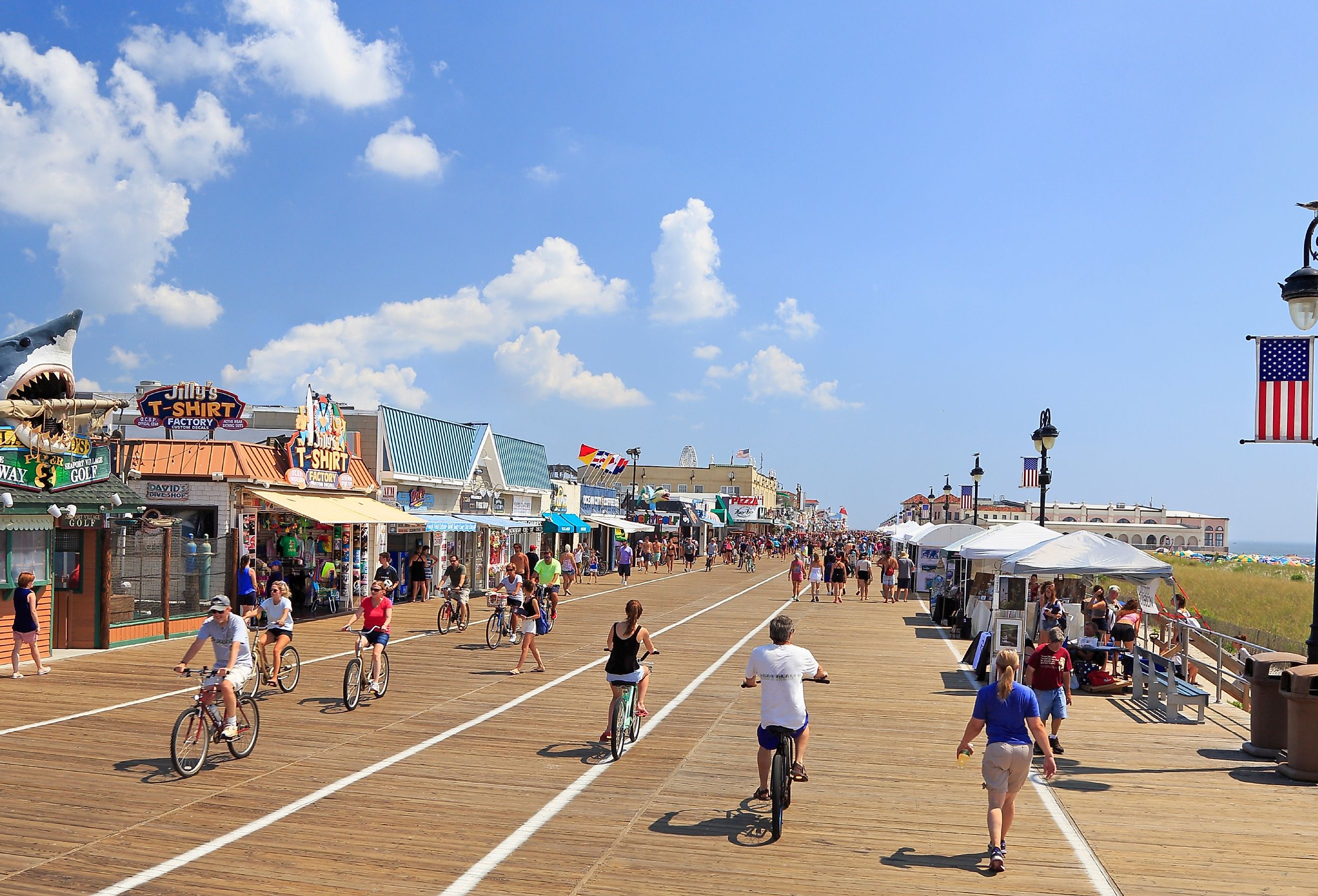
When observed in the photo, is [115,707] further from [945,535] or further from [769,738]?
[945,535]

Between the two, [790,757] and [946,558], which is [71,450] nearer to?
[790,757]

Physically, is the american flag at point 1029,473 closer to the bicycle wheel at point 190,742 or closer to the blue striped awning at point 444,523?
the blue striped awning at point 444,523

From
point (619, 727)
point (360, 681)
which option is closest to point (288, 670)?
point (360, 681)

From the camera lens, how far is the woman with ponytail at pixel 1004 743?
7.19 metres

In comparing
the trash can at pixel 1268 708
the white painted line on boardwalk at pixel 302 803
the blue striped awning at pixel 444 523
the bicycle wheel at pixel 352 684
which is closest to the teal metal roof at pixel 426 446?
A: the blue striped awning at pixel 444 523

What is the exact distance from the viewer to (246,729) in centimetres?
1055

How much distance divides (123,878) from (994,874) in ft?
19.1

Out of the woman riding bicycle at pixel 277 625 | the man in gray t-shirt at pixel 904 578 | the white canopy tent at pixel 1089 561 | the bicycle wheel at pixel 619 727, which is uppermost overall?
the white canopy tent at pixel 1089 561

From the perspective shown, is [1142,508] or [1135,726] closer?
[1135,726]

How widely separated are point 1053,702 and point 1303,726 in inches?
90.7

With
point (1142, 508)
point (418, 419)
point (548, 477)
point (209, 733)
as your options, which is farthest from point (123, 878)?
point (1142, 508)

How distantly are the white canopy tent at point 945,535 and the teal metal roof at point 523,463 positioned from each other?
52.4 ft

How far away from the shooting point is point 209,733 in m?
9.82

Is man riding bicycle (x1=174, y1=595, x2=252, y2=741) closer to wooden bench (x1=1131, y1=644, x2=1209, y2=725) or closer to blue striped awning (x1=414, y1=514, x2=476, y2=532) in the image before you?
wooden bench (x1=1131, y1=644, x2=1209, y2=725)
